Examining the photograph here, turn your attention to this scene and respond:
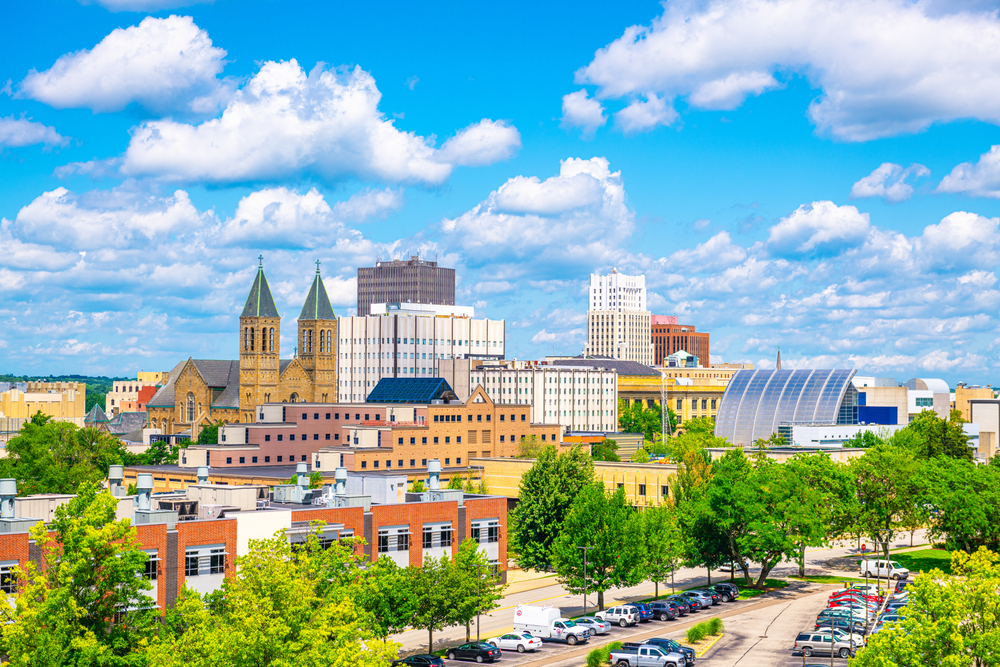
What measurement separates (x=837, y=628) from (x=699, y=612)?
14.6 meters

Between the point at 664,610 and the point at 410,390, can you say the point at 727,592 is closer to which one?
the point at 664,610

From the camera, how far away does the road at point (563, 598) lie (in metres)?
73.9

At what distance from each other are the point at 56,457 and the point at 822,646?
99132 millimetres

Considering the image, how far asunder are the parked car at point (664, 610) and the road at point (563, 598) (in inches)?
108

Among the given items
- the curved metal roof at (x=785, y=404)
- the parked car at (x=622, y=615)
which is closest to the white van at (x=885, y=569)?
the parked car at (x=622, y=615)

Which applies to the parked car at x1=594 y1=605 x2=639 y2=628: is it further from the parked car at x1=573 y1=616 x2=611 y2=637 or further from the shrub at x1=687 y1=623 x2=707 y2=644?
the shrub at x1=687 y1=623 x2=707 y2=644

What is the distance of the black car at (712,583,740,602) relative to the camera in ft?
283

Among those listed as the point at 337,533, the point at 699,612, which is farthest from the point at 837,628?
the point at 337,533

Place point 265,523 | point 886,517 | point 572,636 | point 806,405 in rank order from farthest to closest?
point 806,405 < point 886,517 < point 572,636 < point 265,523

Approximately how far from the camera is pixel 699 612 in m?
81.6

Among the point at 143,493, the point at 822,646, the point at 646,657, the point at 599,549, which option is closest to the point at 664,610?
the point at 599,549

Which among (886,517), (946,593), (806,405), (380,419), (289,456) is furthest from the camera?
(806,405)

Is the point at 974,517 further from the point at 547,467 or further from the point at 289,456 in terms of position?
the point at 289,456

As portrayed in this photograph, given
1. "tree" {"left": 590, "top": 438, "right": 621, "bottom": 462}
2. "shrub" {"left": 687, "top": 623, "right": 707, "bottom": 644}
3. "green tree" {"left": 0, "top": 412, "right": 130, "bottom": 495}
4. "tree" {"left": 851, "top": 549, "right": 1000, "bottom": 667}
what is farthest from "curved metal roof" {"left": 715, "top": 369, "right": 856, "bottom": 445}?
"tree" {"left": 851, "top": 549, "right": 1000, "bottom": 667}
